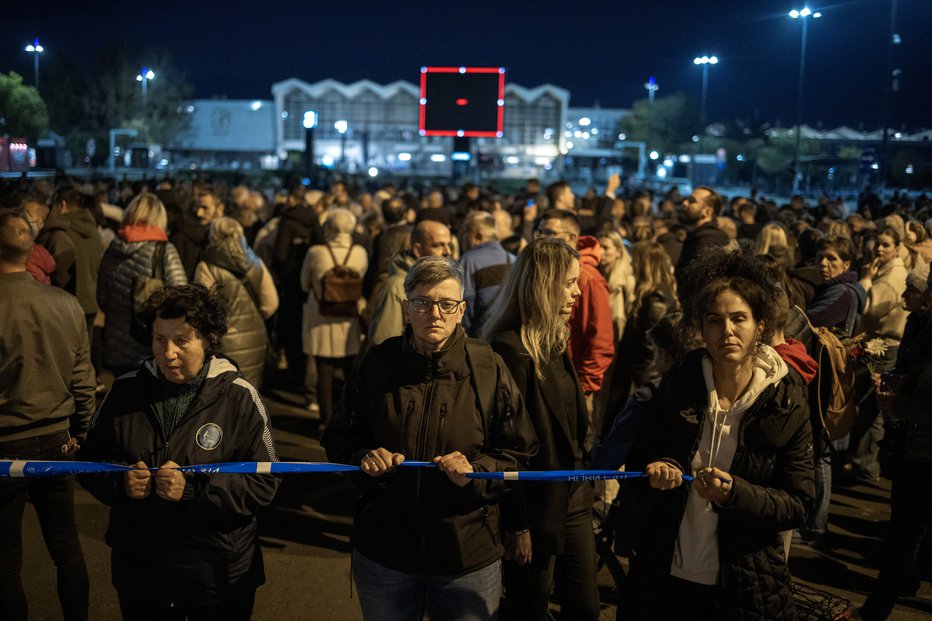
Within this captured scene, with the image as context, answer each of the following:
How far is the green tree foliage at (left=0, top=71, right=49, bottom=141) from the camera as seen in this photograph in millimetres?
46719

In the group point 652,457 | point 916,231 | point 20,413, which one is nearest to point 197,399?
point 20,413

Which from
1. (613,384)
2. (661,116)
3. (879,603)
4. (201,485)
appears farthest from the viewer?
(661,116)

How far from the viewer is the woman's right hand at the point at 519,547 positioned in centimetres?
344

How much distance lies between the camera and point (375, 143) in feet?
385

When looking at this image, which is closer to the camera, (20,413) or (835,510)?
(20,413)

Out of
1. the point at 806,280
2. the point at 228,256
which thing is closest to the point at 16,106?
the point at 228,256

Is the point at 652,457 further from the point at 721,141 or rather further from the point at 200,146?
the point at 200,146

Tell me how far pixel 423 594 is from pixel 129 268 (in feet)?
11.7

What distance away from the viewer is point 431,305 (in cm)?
313

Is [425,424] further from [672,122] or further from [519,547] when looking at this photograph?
[672,122]

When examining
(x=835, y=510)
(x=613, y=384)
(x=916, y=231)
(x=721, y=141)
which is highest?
(x=721, y=141)

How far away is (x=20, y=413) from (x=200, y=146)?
383 feet

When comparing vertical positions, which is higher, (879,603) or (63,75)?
(63,75)

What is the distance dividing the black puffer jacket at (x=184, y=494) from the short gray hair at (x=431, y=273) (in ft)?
2.27
